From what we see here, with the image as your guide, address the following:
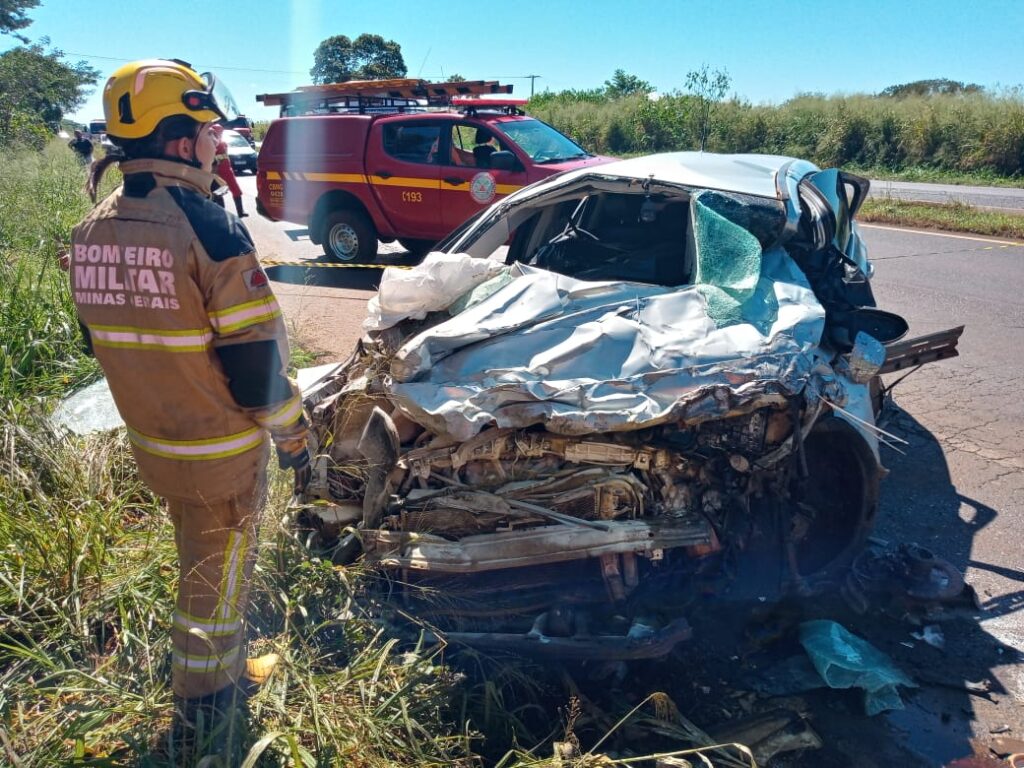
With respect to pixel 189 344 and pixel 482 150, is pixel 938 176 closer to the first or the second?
pixel 482 150

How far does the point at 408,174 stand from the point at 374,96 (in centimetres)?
181

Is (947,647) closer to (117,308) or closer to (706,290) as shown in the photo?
(706,290)

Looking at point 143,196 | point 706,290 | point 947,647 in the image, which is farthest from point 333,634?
point 947,647

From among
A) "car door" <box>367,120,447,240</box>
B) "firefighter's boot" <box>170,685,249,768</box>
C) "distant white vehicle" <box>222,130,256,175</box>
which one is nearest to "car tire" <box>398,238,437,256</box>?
"car door" <box>367,120,447,240</box>

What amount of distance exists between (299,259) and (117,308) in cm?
924

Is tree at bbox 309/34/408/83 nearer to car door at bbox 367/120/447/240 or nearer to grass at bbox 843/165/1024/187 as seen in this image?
grass at bbox 843/165/1024/187

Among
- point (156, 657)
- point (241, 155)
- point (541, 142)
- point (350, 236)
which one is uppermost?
point (241, 155)

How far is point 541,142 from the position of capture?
9055 millimetres

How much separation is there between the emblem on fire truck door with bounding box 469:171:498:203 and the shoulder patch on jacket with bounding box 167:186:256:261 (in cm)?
678

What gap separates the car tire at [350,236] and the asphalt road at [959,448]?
29 centimetres

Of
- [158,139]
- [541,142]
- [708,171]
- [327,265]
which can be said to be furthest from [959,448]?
[327,265]

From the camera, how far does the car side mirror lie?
8.61 m

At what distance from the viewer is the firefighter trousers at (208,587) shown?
7.93 ft

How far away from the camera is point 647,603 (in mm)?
2855
